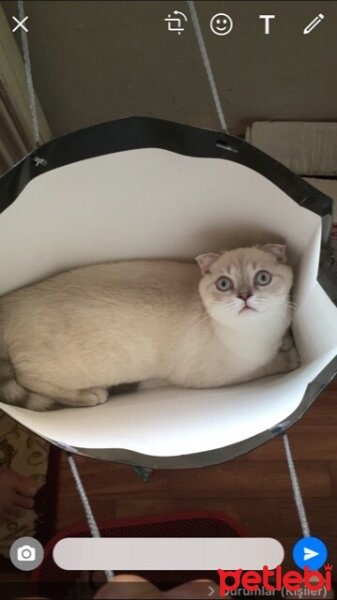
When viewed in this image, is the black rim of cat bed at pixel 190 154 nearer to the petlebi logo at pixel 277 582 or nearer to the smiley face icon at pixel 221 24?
the petlebi logo at pixel 277 582

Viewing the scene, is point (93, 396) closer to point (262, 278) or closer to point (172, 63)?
point (262, 278)

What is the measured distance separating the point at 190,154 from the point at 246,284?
27cm

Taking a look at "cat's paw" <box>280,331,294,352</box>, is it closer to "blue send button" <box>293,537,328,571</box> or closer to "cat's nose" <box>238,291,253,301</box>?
"cat's nose" <box>238,291,253,301</box>

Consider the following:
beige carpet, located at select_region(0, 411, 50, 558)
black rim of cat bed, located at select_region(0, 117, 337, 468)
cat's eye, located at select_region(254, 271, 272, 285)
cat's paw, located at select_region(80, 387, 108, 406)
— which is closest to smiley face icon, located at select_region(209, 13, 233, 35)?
black rim of cat bed, located at select_region(0, 117, 337, 468)

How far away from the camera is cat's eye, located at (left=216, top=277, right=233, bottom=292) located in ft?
3.58

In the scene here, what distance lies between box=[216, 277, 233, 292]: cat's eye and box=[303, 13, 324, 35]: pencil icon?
604mm

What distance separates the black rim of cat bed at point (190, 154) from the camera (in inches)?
35.4

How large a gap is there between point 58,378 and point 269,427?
1.54 ft

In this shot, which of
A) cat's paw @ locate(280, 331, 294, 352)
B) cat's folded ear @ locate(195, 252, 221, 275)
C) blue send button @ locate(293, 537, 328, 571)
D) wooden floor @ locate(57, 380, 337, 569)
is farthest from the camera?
wooden floor @ locate(57, 380, 337, 569)

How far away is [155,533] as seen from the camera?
1262mm

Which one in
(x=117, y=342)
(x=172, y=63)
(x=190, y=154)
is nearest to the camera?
(x=190, y=154)

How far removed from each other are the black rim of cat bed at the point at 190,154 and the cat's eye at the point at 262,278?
0.12 metres

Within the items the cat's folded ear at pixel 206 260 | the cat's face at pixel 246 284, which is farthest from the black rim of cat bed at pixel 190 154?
the cat's folded ear at pixel 206 260

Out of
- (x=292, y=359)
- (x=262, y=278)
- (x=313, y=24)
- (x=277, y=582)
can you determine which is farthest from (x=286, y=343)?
(x=313, y=24)
